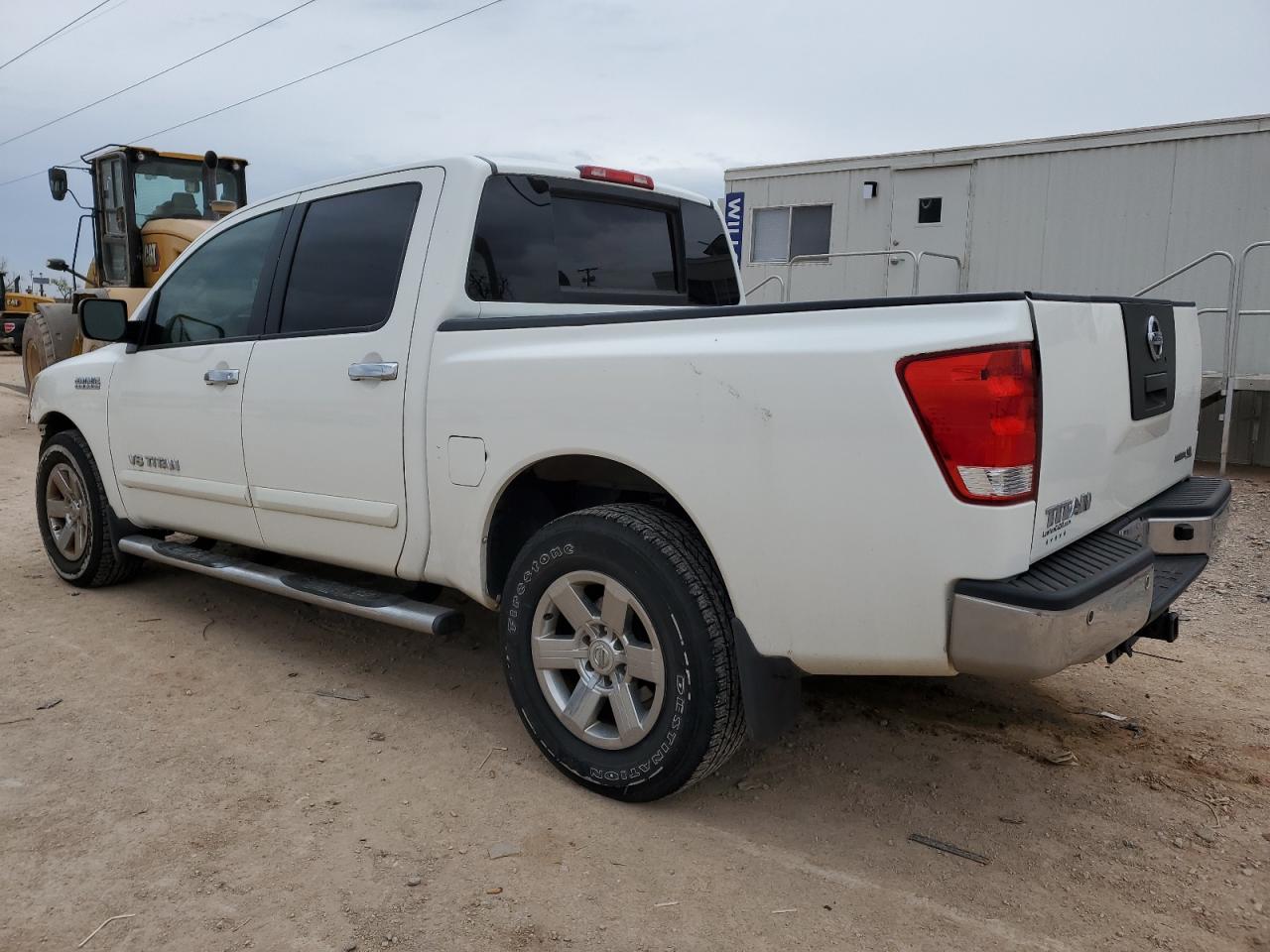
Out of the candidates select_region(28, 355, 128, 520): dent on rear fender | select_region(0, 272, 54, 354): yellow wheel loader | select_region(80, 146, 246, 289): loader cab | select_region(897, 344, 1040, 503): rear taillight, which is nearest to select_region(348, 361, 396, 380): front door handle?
select_region(897, 344, 1040, 503): rear taillight

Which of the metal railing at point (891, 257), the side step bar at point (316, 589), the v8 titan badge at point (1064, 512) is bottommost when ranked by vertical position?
the side step bar at point (316, 589)

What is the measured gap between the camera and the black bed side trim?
229 centimetres

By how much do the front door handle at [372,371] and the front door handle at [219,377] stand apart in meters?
0.81

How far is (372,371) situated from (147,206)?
991 centimetres

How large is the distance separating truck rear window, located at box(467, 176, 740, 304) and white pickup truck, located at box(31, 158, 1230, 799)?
0.05ft

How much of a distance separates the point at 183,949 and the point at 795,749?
1943mm

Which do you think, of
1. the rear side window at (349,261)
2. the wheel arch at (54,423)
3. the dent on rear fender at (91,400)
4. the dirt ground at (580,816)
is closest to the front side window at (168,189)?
the wheel arch at (54,423)

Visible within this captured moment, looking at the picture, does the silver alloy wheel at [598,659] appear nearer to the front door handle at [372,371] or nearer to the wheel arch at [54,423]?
the front door handle at [372,371]

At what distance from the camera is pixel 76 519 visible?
5.25 meters

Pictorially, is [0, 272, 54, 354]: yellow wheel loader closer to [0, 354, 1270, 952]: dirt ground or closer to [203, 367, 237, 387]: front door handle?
[203, 367, 237, 387]: front door handle

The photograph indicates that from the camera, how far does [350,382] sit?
360 cm

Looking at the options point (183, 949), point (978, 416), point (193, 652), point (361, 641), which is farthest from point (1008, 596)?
point (193, 652)

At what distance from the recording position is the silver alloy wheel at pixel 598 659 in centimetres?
287

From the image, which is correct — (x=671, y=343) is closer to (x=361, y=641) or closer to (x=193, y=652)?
(x=361, y=641)
